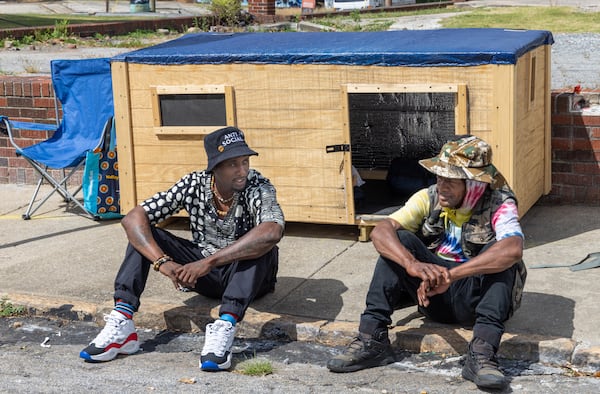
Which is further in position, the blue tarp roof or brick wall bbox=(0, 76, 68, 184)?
brick wall bbox=(0, 76, 68, 184)

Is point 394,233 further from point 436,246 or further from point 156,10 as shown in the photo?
point 156,10

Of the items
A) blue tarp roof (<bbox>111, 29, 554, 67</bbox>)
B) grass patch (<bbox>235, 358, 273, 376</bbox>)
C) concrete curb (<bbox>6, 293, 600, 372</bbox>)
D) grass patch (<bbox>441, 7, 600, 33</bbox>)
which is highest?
blue tarp roof (<bbox>111, 29, 554, 67</bbox>)

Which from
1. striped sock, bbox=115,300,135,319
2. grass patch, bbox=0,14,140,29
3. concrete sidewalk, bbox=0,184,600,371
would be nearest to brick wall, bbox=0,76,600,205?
concrete sidewalk, bbox=0,184,600,371

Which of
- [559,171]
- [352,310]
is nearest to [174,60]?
[352,310]

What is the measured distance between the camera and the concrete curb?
475 cm

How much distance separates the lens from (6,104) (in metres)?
9.09

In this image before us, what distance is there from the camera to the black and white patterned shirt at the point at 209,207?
532 centimetres

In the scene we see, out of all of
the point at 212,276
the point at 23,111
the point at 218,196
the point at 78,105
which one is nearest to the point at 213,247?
the point at 212,276

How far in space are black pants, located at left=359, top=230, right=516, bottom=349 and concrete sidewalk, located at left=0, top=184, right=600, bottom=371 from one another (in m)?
0.19

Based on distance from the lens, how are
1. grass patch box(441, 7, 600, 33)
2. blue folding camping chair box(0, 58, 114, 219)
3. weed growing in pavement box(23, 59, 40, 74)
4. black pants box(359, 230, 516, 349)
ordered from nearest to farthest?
1. black pants box(359, 230, 516, 349)
2. blue folding camping chair box(0, 58, 114, 219)
3. weed growing in pavement box(23, 59, 40, 74)
4. grass patch box(441, 7, 600, 33)

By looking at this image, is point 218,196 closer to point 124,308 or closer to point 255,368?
point 124,308

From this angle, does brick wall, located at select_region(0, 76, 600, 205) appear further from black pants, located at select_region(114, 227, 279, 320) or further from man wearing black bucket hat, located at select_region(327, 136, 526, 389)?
black pants, located at select_region(114, 227, 279, 320)

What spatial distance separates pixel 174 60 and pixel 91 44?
1013 cm

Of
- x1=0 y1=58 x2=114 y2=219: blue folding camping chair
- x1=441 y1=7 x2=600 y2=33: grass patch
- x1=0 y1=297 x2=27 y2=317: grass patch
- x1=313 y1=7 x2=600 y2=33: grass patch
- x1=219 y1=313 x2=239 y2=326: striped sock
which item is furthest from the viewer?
x1=313 y1=7 x2=600 y2=33: grass patch
